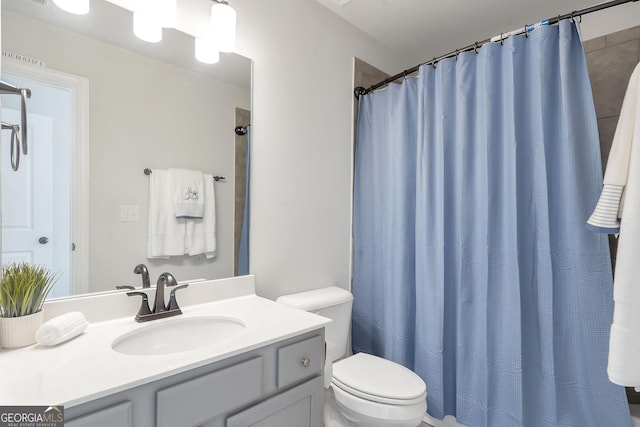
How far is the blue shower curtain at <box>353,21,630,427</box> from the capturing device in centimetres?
127

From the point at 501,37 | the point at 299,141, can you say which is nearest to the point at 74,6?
the point at 299,141

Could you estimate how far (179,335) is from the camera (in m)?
1.15

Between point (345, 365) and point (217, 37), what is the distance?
1.64m

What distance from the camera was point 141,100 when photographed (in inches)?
49.6

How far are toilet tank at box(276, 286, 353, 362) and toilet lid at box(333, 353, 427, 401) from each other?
0.39 feet

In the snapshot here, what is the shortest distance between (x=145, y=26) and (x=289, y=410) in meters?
1.50

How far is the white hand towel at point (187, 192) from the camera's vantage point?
1.35 m

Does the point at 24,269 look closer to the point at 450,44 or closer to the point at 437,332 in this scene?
the point at 437,332

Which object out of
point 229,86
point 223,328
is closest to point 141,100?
point 229,86

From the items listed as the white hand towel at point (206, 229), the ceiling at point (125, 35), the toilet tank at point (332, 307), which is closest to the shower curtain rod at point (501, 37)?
the ceiling at point (125, 35)

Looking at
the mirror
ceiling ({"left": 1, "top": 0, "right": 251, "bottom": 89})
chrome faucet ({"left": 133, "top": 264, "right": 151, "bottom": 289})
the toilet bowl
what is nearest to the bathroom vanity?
chrome faucet ({"left": 133, "top": 264, "right": 151, "bottom": 289})

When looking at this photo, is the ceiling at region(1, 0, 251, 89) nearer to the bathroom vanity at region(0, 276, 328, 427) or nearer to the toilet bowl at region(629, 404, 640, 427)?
the bathroom vanity at region(0, 276, 328, 427)

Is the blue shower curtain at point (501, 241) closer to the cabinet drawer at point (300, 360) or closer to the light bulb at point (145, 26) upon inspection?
the cabinet drawer at point (300, 360)

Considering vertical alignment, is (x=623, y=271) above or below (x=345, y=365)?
above
